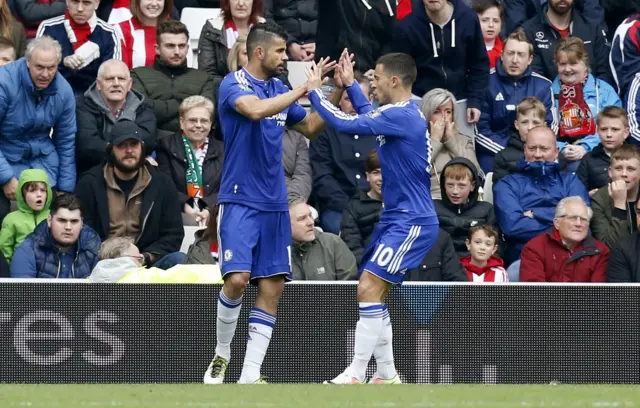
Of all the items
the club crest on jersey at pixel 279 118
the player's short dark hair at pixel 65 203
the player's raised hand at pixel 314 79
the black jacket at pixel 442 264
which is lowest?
the black jacket at pixel 442 264

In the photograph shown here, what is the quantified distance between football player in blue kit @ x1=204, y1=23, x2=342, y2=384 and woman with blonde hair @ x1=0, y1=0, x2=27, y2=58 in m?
4.27

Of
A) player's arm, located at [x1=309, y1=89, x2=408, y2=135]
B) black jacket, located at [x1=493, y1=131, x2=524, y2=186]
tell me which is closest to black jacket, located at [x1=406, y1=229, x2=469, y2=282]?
black jacket, located at [x1=493, y1=131, x2=524, y2=186]

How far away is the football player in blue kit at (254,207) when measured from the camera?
8.98 metres

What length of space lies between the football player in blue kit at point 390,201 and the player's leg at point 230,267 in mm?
782

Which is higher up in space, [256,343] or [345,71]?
[345,71]

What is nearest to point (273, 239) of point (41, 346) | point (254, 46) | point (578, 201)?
point (254, 46)

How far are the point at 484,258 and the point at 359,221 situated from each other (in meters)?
1.13

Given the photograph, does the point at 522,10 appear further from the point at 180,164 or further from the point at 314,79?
the point at 314,79

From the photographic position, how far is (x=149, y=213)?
11.4m

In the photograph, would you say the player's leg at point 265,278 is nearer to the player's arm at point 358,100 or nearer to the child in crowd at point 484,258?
the player's arm at point 358,100

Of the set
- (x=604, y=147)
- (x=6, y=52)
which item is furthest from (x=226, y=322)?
(x=604, y=147)
